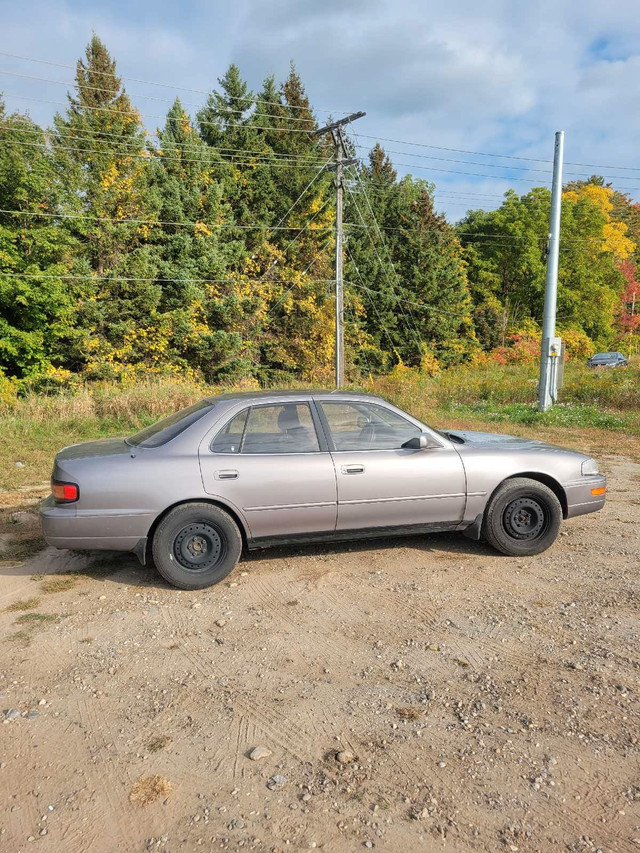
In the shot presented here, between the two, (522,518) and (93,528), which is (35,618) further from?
(522,518)

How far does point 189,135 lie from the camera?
3478cm

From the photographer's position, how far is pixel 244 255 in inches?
1427

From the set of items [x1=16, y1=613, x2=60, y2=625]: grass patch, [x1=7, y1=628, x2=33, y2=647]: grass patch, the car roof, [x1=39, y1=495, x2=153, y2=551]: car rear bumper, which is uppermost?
the car roof

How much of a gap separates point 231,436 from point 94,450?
1.19 meters

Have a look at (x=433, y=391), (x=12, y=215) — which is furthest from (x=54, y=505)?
(x=12, y=215)

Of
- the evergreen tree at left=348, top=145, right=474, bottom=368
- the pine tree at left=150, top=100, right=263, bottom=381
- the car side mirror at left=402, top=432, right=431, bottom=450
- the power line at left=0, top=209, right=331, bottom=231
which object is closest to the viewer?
the car side mirror at left=402, top=432, right=431, bottom=450

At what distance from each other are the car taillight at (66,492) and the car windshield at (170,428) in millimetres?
656

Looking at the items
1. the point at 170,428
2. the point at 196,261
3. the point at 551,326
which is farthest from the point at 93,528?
the point at 196,261

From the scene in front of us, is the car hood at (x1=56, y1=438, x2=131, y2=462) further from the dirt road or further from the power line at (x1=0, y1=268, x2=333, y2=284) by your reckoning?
the power line at (x1=0, y1=268, x2=333, y2=284)

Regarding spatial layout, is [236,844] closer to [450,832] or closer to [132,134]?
[450,832]

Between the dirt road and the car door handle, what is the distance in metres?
0.89

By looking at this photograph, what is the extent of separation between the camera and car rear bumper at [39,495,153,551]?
459 centimetres

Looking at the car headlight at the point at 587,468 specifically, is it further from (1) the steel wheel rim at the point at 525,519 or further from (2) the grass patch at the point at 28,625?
(2) the grass patch at the point at 28,625

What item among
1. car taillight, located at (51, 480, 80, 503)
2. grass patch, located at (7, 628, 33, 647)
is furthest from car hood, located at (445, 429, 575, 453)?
grass patch, located at (7, 628, 33, 647)
